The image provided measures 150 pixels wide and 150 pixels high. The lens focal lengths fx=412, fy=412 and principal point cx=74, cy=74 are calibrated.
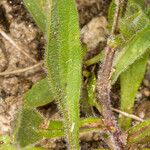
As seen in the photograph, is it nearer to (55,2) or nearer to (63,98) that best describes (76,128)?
(63,98)

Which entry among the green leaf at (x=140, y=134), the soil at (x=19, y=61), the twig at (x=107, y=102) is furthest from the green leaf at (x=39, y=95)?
the green leaf at (x=140, y=134)

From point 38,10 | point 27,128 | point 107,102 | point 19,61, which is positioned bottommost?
point 107,102

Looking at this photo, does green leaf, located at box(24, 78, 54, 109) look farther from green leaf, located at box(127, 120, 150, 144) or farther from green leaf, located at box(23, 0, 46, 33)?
green leaf, located at box(127, 120, 150, 144)

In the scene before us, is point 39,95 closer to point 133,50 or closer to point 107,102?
point 107,102

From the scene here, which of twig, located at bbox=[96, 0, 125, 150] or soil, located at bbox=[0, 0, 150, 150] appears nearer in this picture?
twig, located at bbox=[96, 0, 125, 150]

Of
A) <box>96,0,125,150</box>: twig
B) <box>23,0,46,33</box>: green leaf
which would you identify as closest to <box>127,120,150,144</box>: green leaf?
<box>96,0,125,150</box>: twig

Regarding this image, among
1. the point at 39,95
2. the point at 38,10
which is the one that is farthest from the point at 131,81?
the point at 38,10
